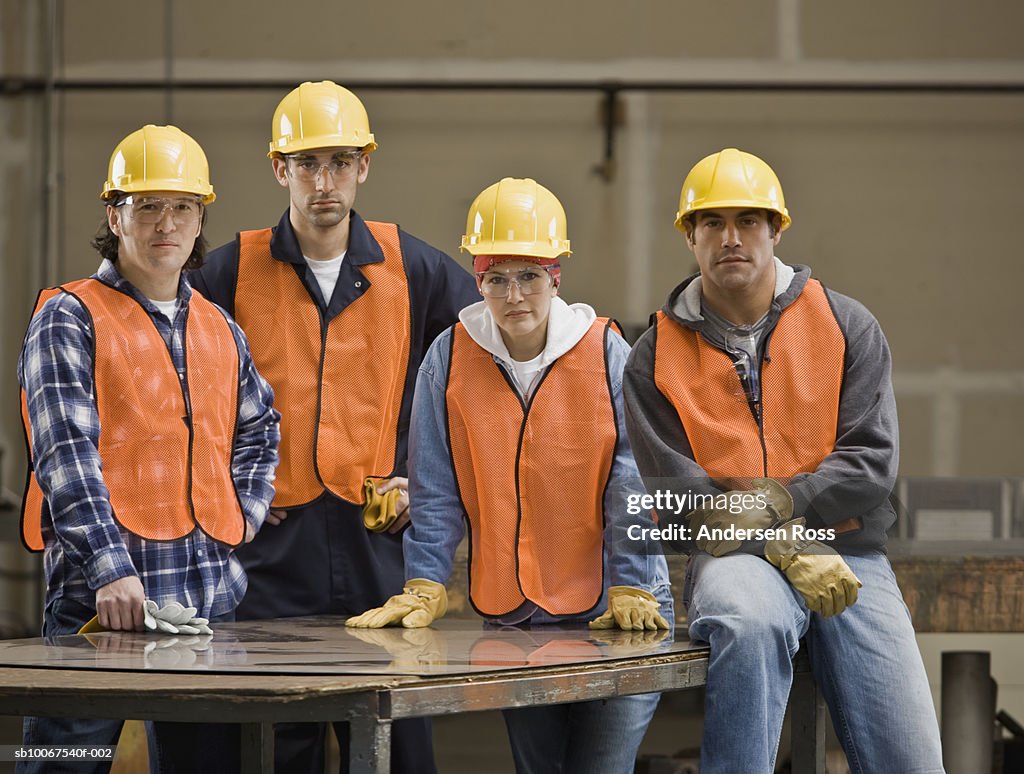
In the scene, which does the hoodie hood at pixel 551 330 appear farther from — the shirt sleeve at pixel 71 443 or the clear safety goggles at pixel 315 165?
the shirt sleeve at pixel 71 443

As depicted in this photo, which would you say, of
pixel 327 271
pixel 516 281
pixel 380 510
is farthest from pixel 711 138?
pixel 516 281

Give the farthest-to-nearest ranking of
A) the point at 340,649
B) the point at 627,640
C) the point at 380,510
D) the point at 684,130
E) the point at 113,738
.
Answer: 1. the point at 684,130
2. the point at 380,510
3. the point at 113,738
4. the point at 627,640
5. the point at 340,649

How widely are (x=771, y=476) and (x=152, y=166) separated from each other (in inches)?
60.5

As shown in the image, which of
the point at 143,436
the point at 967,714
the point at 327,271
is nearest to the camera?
the point at 143,436

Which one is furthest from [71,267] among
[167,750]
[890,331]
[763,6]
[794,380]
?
[794,380]

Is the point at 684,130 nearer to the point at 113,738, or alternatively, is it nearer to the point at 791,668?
the point at 791,668

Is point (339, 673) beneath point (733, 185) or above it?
beneath

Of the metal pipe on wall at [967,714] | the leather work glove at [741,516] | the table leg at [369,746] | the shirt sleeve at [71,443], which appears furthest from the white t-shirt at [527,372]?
the metal pipe on wall at [967,714]

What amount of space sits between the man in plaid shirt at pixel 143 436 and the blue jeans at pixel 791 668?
3.55ft

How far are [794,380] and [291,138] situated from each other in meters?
1.41

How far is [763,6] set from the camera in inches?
290

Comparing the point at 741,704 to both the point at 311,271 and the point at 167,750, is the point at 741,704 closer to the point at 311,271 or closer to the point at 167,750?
the point at 167,750

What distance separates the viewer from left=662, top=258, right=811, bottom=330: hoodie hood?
10.0 ft

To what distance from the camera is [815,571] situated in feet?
9.21
